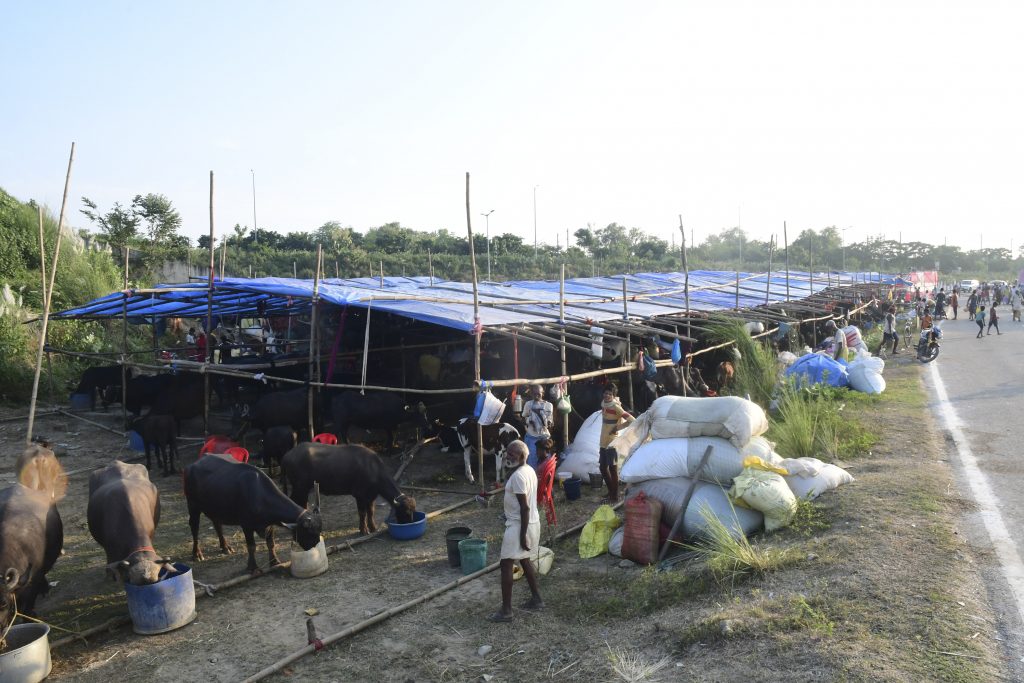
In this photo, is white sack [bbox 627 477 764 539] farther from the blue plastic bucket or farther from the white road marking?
the blue plastic bucket

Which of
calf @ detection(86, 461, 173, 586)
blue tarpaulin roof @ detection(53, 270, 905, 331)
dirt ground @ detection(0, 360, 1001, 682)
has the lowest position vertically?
dirt ground @ detection(0, 360, 1001, 682)

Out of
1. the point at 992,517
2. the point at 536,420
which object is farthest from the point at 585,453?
the point at 992,517

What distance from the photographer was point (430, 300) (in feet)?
37.2

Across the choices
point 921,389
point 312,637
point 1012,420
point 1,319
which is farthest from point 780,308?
point 1,319

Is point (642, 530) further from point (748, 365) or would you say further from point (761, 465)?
point (748, 365)

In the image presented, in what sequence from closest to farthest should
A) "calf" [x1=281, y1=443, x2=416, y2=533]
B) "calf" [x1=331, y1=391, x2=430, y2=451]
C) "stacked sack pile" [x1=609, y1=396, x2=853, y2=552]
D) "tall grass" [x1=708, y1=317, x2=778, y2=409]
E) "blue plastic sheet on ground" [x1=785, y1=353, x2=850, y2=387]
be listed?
"stacked sack pile" [x1=609, y1=396, x2=853, y2=552] < "calf" [x1=281, y1=443, x2=416, y2=533] < "calf" [x1=331, y1=391, x2=430, y2=451] < "tall grass" [x1=708, y1=317, x2=778, y2=409] < "blue plastic sheet on ground" [x1=785, y1=353, x2=850, y2=387]

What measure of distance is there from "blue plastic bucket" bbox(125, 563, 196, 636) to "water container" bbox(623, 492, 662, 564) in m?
4.10

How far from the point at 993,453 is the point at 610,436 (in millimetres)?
5327

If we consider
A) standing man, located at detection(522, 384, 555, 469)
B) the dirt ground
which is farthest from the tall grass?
the dirt ground

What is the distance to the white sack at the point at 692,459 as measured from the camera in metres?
7.52

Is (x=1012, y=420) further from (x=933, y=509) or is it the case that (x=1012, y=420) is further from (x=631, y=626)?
(x=631, y=626)

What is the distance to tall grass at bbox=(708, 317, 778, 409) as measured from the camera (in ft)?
48.4

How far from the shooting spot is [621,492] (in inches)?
381

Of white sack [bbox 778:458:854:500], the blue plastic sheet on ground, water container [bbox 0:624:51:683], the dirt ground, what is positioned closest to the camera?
the dirt ground
